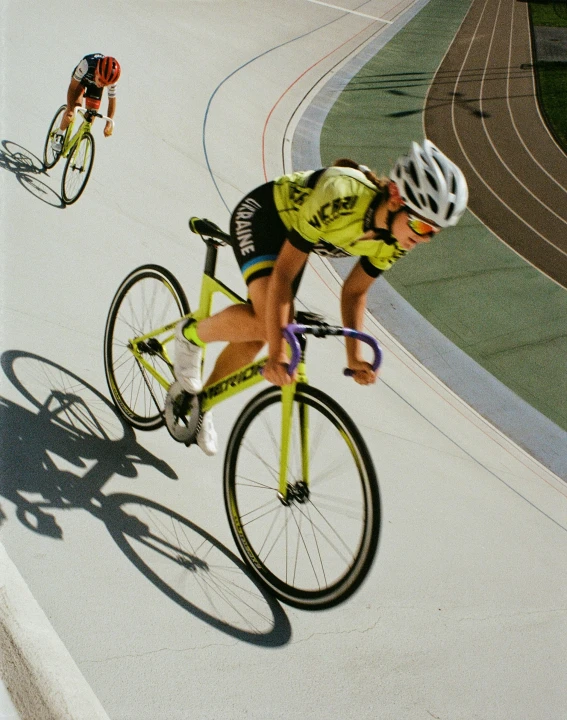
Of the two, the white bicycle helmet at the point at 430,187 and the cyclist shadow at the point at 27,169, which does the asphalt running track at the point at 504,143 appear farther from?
the white bicycle helmet at the point at 430,187

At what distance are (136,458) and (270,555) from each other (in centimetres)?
77

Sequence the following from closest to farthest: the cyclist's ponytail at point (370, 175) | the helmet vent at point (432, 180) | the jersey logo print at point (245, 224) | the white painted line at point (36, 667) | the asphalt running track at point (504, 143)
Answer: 1. the white painted line at point (36, 667)
2. the helmet vent at point (432, 180)
3. the cyclist's ponytail at point (370, 175)
4. the jersey logo print at point (245, 224)
5. the asphalt running track at point (504, 143)

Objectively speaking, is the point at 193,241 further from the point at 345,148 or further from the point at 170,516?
the point at 345,148

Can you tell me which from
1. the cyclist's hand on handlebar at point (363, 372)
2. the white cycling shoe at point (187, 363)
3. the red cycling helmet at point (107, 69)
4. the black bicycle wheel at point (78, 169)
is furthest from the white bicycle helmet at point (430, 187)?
the red cycling helmet at point (107, 69)

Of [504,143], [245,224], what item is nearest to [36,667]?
[245,224]

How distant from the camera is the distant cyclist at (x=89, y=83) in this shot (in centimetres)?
521

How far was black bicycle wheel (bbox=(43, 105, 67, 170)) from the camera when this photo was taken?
555 cm

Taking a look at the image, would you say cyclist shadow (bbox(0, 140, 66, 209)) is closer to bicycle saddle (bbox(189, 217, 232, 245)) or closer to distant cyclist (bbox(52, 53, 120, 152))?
distant cyclist (bbox(52, 53, 120, 152))

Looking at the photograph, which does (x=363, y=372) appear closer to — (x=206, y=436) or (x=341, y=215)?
(x=341, y=215)

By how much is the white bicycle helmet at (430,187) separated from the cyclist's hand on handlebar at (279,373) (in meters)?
0.65

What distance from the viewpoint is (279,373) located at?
231 cm

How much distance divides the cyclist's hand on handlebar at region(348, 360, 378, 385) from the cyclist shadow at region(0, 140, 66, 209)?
11.1 feet

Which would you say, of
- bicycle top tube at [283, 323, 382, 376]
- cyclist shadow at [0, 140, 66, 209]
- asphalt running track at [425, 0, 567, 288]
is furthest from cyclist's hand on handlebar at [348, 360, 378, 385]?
asphalt running track at [425, 0, 567, 288]

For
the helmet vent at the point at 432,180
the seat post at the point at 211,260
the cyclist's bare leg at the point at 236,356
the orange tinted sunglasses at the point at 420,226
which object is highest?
the helmet vent at the point at 432,180
